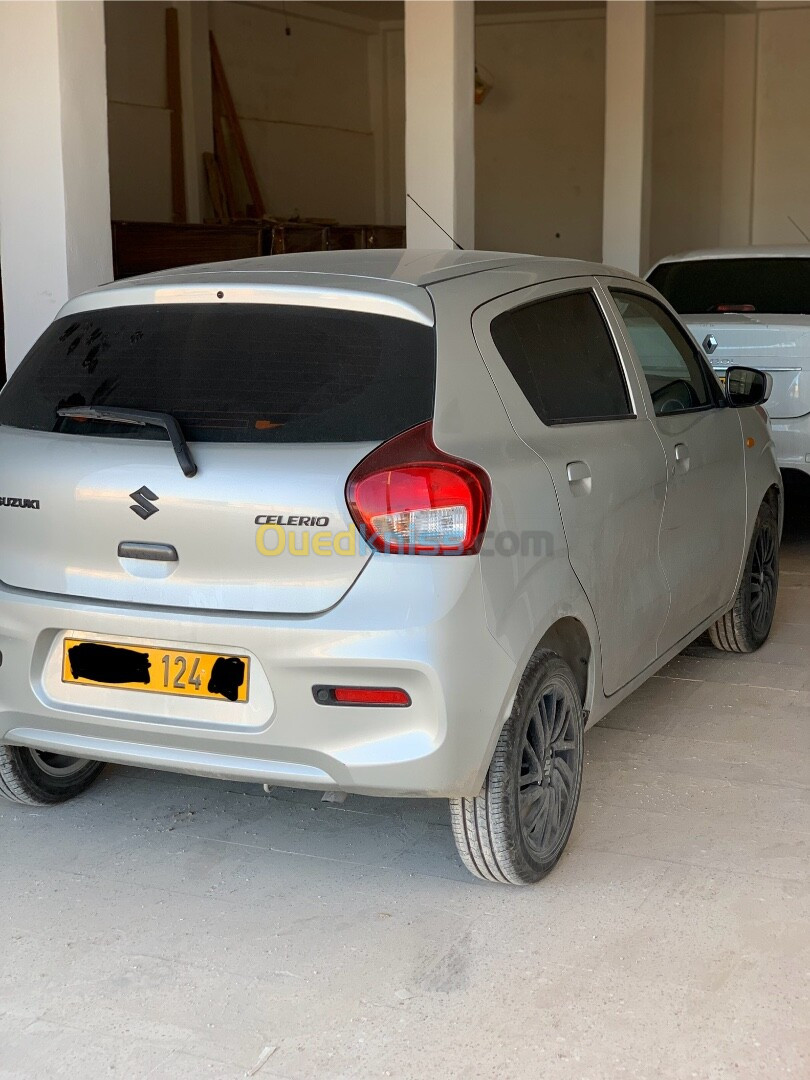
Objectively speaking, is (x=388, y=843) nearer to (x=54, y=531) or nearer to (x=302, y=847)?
(x=302, y=847)

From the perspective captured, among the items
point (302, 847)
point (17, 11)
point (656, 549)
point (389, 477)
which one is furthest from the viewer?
point (17, 11)

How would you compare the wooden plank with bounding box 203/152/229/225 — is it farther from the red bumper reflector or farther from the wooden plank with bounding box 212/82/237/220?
the red bumper reflector

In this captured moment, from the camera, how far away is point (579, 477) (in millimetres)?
3270

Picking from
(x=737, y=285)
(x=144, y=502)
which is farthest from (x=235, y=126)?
(x=144, y=502)

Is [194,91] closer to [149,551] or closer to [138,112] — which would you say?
[138,112]

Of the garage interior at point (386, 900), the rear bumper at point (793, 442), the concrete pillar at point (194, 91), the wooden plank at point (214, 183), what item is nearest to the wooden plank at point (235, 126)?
the concrete pillar at point (194, 91)

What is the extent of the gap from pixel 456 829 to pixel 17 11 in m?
4.53

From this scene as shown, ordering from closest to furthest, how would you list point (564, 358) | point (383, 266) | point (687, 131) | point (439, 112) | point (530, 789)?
point (530, 789)
point (383, 266)
point (564, 358)
point (439, 112)
point (687, 131)

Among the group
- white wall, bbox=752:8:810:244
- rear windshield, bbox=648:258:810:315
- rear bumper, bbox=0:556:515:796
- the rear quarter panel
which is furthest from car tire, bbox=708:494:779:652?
white wall, bbox=752:8:810:244

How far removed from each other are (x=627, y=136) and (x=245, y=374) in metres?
9.91

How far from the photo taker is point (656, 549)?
12.3ft

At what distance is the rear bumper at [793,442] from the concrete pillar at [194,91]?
10.8 m

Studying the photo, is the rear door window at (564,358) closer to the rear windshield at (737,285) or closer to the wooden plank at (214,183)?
the rear windshield at (737,285)

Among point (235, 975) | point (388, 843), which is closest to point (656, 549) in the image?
point (388, 843)
